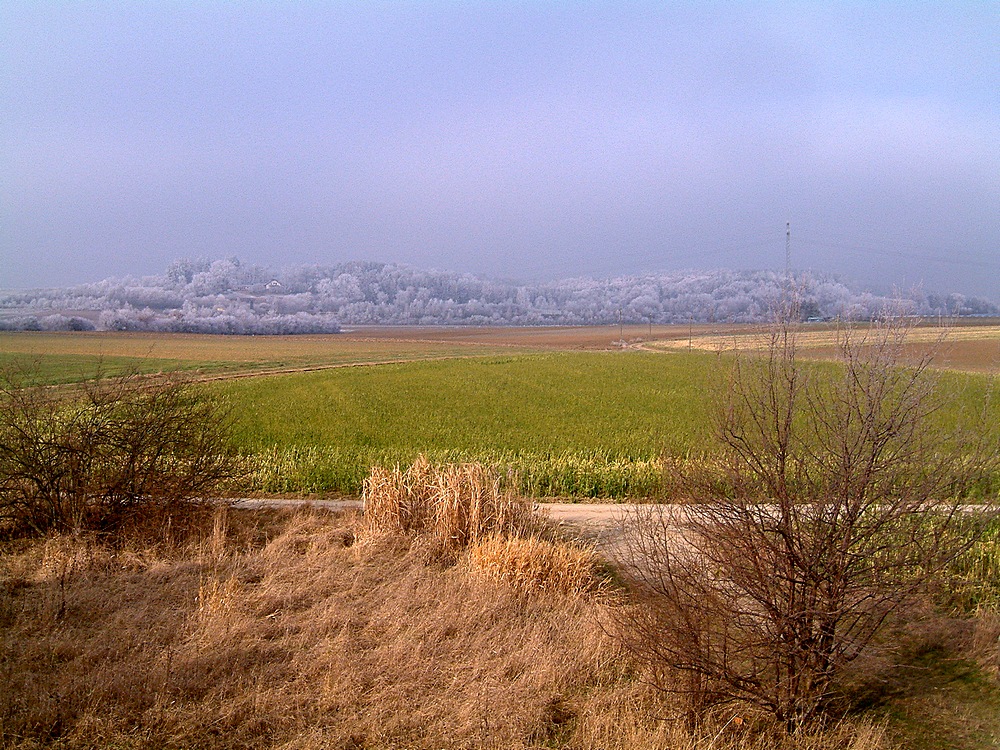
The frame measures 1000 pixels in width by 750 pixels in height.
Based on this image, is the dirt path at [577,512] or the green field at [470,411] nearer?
the dirt path at [577,512]

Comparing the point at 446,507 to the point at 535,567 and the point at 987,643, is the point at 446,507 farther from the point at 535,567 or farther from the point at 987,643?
the point at 987,643

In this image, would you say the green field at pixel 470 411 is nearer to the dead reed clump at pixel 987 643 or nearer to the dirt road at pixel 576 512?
the dirt road at pixel 576 512

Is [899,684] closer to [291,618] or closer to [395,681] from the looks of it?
[395,681]

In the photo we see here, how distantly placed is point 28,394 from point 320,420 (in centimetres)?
1238

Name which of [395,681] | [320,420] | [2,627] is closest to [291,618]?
[395,681]

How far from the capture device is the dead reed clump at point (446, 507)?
374 inches

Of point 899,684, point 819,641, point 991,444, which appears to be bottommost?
point 899,684

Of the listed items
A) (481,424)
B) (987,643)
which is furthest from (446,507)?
(481,424)

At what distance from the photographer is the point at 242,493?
13422 mm

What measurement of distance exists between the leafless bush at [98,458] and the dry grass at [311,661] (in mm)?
1022

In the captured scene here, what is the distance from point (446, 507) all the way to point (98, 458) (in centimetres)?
493

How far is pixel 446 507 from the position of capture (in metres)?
9.62

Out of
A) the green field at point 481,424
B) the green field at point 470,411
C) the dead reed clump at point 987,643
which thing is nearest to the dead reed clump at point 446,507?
the green field at point 481,424

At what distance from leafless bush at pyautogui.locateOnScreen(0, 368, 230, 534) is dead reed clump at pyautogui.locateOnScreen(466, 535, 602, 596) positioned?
4.93m
